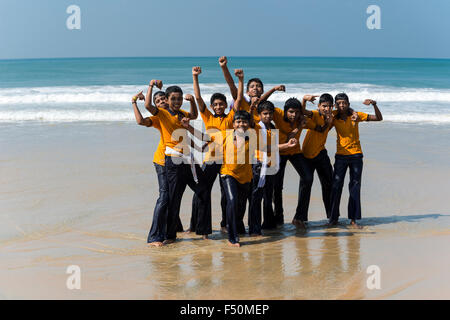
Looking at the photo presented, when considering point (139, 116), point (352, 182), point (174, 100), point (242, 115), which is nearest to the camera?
point (139, 116)

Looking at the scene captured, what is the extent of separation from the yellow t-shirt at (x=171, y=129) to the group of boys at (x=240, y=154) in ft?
0.04

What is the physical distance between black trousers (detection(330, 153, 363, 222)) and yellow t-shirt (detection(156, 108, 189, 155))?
2.07 metres

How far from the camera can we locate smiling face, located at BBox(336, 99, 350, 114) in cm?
634

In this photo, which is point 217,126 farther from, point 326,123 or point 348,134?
point 348,134

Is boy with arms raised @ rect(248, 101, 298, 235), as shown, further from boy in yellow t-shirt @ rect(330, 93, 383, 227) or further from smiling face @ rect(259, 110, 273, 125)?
boy in yellow t-shirt @ rect(330, 93, 383, 227)

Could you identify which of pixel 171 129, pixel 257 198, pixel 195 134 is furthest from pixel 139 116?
pixel 257 198

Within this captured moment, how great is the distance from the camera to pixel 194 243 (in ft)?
19.4

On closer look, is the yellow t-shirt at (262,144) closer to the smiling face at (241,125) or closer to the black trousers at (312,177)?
the smiling face at (241,125)

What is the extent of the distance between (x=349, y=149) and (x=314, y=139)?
47 centimetres

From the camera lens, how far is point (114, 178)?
867 cm

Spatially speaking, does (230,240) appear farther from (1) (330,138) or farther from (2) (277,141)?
(1) (330,138)

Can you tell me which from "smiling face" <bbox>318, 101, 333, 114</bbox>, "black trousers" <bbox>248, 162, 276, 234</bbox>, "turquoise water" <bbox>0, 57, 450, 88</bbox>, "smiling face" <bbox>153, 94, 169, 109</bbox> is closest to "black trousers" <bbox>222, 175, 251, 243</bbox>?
"black trousers" <bbox>248, 162, 276, 234</bbox>

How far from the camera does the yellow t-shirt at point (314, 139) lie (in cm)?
638
